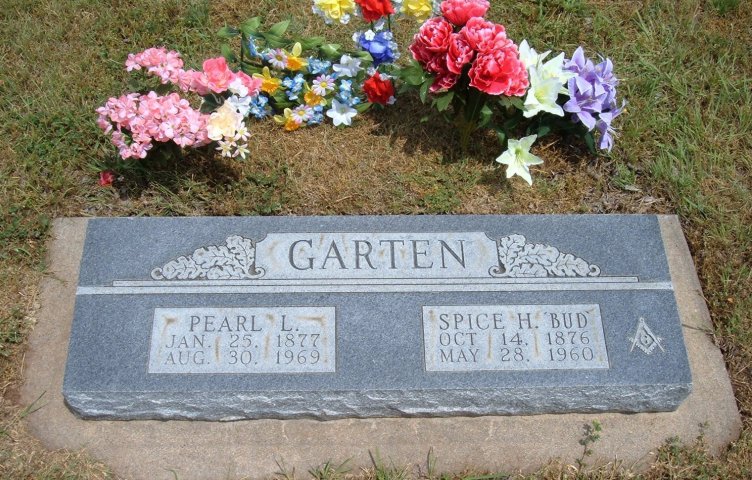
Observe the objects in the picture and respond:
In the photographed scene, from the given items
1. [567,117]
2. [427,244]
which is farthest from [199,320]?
[567,117]

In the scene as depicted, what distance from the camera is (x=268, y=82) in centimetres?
375

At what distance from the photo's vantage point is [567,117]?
375 centimetres

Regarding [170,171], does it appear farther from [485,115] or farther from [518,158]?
[518,158]

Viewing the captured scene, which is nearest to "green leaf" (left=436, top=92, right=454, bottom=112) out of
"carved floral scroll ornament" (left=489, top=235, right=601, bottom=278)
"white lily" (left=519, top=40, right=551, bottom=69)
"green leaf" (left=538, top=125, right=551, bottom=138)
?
"white lily" (left=519, top=40, right=551, bottom=69)

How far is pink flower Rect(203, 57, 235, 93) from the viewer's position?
340 cm

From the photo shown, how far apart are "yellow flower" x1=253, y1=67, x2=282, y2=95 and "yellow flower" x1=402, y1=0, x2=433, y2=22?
2.38 feet

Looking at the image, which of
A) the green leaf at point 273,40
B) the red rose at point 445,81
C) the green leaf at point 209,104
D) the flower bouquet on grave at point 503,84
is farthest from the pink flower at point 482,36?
the green leaf at point 209,104

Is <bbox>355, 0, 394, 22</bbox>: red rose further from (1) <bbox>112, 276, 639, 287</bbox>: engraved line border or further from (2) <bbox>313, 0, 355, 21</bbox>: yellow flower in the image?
(1) <bbox>112, 276, 639, 287</bbox>: engraved line border

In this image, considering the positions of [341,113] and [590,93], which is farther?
[341,113]

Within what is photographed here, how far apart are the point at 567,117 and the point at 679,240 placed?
805mm

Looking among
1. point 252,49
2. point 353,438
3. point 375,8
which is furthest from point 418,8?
point 353,438

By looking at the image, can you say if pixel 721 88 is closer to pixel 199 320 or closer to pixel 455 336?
pixel 455 336

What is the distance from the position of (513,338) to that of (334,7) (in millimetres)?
1836

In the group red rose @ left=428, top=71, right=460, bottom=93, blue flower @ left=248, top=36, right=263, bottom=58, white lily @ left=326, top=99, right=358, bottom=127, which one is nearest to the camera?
red rose @ left=428, top=71, right=460, bottom=93
